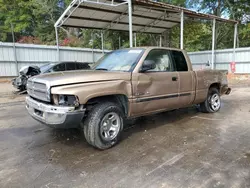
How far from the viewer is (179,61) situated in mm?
4930

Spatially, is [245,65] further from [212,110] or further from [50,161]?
[50,161]

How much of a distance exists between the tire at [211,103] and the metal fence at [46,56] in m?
8.31

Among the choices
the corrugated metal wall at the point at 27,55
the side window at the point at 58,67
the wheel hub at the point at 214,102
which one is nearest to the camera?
the wheel hub at the point at 214,102

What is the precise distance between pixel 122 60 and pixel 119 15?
27.5ft

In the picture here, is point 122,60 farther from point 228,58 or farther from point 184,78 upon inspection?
point 228,58

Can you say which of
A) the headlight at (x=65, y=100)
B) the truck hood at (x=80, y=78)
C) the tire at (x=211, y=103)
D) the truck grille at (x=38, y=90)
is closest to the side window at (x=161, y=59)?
the truck hood at (x=80, y=78)

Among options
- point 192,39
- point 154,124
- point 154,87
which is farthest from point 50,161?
point 192,39

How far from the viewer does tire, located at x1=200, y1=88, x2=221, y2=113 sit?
5910 millimetres

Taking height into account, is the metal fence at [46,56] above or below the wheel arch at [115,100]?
above

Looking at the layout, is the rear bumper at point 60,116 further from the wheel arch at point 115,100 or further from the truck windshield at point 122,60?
the truck windshield at point 122,60

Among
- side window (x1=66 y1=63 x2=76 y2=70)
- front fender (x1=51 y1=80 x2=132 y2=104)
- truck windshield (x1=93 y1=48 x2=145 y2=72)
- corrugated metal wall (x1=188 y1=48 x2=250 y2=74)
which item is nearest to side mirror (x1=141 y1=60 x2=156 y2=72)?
truck windshield (x1=93 y1=48 x2=145 y2=72)

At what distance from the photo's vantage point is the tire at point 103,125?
11.1 ft

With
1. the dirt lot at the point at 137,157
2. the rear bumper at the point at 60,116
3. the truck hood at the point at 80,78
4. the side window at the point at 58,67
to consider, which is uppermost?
the side window at the point at 58,67

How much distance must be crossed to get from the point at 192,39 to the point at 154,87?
24033mm
